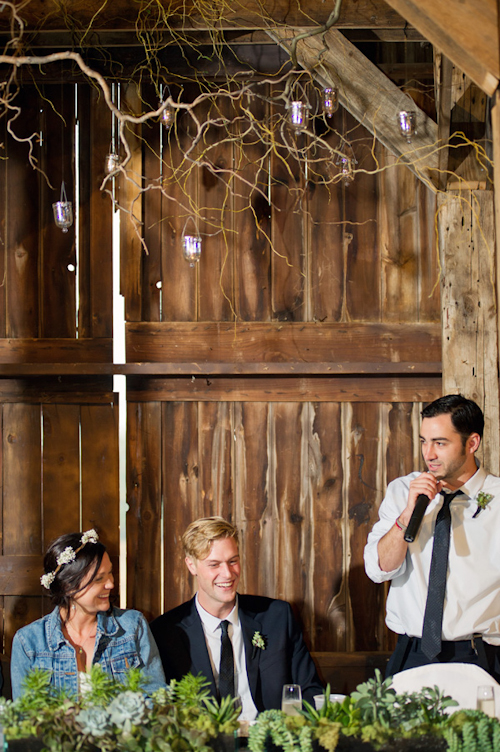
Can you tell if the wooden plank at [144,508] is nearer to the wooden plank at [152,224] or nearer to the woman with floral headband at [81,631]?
the wooden plank at [152,224]

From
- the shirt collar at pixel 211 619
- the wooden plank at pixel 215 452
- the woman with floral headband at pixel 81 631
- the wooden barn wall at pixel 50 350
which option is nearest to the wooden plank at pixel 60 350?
the wooden barn wall at pixel 50 350

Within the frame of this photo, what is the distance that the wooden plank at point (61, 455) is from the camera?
3.12 metres

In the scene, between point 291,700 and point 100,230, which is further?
point 100,230

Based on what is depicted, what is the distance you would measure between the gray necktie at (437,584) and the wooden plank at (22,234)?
1.91m

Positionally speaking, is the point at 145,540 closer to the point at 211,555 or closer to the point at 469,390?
the point at 211,555

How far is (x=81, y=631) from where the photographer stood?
2.29 metres

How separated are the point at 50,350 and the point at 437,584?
189 centimetres

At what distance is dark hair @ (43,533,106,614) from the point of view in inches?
89.2

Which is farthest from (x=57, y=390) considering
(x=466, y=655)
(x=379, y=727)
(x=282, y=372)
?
(x=379, y=727)

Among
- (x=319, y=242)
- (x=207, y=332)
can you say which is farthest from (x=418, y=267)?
(x=207, y=332)

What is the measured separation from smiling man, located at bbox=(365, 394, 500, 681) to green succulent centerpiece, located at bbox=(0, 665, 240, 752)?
0.93 meters

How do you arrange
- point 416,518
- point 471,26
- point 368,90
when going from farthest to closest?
point 368,90 → point 416,518 → point 471,26

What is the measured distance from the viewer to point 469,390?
110 inches

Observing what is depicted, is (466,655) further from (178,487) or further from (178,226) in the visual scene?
(178,226)
